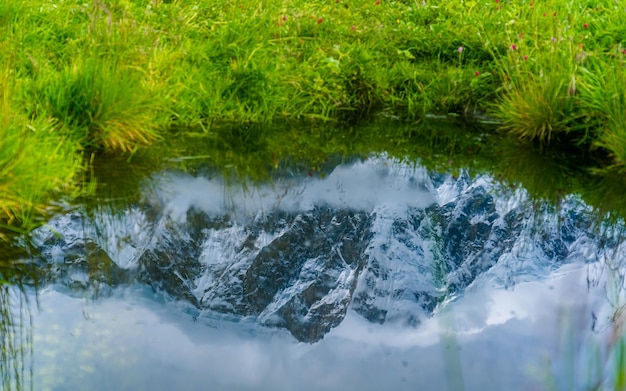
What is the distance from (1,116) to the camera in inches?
158

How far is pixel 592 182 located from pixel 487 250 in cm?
146

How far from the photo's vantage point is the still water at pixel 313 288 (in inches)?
116

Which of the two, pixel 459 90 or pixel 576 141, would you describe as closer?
pixel 576 141

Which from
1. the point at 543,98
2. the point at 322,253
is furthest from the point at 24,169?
the point at 543,98

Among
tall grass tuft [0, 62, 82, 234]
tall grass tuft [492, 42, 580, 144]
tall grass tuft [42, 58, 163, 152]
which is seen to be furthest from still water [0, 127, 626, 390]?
tall grass tuft [492, 42, 580, 144]

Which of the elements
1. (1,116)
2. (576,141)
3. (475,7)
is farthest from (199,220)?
(475,7)

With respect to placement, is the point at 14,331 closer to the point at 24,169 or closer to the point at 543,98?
the point at 24,169

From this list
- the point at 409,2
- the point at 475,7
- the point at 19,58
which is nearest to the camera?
the point at 19,58

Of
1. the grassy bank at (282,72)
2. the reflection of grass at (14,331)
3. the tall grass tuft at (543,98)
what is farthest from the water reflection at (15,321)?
the tall grass tuft at (543,98)

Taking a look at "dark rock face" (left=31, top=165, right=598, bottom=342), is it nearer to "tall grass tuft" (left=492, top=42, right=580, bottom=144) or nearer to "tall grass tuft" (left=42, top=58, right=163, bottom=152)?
"tall grass tuft" (left=42, top=58, right=163, bottom=152)

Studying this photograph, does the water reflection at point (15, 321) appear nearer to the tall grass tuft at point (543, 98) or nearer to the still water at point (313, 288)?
the still water at point (313, 288)

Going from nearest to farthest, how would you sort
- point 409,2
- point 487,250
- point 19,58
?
point 487,250 < point 19,58 < point 409,2

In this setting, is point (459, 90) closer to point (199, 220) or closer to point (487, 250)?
point (487, 250)

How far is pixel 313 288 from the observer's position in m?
3.74
